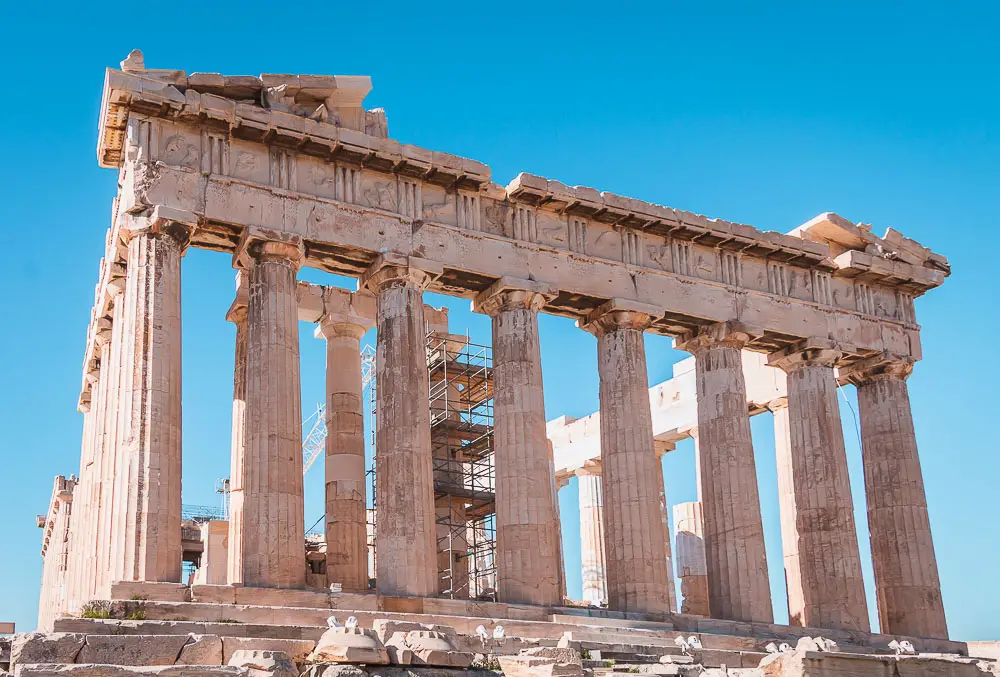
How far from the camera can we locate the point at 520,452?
3131cm

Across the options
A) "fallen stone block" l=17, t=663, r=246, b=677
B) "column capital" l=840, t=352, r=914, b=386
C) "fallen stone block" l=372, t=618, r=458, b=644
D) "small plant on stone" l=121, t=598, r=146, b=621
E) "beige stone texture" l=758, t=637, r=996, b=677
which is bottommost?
"beige stone texture" l=758, t=637, r=996, b=677

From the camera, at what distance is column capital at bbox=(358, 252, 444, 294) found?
101ft

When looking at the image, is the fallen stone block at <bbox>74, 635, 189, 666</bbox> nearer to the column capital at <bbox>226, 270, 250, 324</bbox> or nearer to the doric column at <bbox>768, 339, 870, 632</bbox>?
the column capital at <bbox>226, 270, 250, 324</bbox>

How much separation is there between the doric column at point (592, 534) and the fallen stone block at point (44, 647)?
27.6 meters

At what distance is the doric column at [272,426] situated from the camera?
89.5 ft

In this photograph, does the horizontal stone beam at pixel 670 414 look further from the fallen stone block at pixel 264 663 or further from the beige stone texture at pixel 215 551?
the fallen stone block at pixel 264 663

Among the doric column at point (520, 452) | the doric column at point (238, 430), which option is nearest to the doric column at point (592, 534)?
the doric column at point (520, 452)

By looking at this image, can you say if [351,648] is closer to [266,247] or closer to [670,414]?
[266,247]

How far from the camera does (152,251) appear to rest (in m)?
27.9

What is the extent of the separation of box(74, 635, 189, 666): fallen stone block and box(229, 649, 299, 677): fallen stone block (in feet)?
4.06

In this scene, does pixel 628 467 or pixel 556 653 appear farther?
pixel 628 467

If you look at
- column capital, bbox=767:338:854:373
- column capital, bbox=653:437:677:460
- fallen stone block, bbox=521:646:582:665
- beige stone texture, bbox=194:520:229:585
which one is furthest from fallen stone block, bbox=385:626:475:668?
column capital, bbox=653:437:677:460

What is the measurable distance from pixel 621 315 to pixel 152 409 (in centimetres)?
1285

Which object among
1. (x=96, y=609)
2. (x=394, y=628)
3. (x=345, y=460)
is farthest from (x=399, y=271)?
(x=394, y=628)
